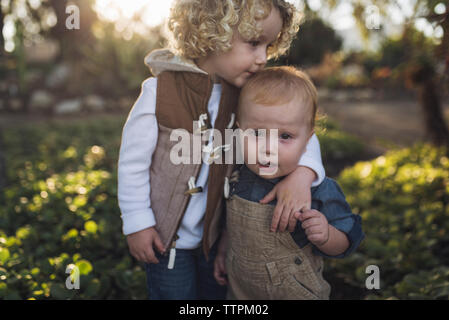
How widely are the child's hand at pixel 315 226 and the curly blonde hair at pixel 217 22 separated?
2.29ft

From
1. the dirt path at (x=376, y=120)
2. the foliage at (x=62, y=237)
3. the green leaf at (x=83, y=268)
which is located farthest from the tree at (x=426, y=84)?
the green leaf at (x=83, y=268)

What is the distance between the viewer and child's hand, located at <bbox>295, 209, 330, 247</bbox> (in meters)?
1.27

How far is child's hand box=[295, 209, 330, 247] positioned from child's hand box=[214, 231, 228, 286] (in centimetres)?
51

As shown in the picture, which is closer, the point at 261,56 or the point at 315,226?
the point at 315,226

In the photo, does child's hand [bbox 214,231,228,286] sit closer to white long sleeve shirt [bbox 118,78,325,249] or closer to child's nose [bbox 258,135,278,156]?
white long sleeve shirt [bbox 118,78,325,249]

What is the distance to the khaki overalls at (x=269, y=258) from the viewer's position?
4.55ft

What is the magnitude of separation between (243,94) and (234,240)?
600 millimetres

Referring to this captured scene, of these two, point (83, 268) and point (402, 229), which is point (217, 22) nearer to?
point (83, 268)

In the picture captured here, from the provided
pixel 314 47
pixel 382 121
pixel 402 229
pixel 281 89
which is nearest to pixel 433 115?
pixel 402 229

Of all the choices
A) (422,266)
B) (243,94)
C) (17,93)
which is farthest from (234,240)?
(17,93)

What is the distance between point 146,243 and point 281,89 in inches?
32.6

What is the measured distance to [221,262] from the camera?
1.70m

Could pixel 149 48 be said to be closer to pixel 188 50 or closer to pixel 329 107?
pixel 329 107
